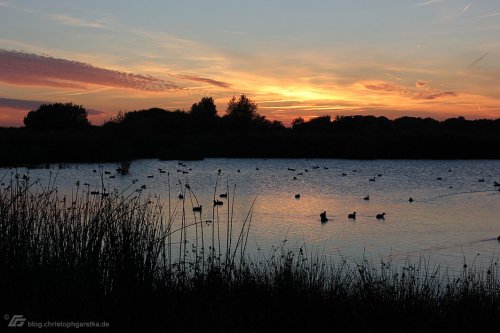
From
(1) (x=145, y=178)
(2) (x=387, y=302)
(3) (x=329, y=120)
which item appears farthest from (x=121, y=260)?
(3) (x=329, y=120)

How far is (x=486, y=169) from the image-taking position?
47625 mm

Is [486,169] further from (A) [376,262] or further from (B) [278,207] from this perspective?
(A) [376,262]

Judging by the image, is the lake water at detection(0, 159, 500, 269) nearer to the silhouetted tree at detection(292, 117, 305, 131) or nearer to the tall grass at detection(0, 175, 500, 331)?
the tall grass at detection(0, 175, 500, 331)

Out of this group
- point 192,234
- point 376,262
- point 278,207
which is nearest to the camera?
point 376,262

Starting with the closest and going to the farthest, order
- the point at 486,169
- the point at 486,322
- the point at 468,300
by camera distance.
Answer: the point at 486,322 < the point at 468,300 < the point at 486,169

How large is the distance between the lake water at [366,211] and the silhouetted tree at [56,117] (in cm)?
3503

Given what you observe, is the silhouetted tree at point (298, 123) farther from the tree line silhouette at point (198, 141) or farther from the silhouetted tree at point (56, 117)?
the silhouetted tree at point (56, 117)

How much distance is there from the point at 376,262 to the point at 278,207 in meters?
10.4

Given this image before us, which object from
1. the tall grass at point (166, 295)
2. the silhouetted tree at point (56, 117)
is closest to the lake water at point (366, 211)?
the tall grass at point (166, 295)

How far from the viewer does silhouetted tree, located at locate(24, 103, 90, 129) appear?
69.2m

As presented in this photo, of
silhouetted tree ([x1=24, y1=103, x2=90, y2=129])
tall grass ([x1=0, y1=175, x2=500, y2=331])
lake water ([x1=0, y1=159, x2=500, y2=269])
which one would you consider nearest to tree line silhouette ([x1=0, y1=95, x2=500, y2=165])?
silhouetted tree ([x1=24, y1=103, x2=90, y2=129])

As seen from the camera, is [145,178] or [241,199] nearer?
[241,199]

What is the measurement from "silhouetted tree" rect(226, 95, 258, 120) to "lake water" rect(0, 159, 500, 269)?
48.5 metres

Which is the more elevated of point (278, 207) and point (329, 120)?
point (329, 120)
